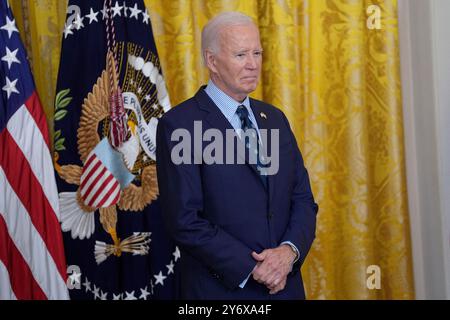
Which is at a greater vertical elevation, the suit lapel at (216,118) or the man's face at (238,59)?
the man's face at (238,59)

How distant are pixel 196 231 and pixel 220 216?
0.13 m

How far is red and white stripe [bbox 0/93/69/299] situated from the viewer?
3059 mm

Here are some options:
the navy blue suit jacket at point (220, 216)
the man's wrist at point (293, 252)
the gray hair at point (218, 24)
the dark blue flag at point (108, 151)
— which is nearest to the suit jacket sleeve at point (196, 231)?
the navy blue suit jacket at point (220, 216)

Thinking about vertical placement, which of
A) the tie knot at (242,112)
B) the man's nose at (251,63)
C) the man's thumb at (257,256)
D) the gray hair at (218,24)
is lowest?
the man's thumb at (257,256)

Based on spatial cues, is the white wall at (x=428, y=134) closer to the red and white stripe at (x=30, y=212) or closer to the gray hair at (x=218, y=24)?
the gray hair at (x=218, y=24)

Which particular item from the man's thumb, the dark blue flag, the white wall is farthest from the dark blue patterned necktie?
the white wall

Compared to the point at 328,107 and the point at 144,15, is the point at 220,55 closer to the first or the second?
the point at 144,15

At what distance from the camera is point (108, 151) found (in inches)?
127

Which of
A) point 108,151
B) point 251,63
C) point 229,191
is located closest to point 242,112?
point 251,63

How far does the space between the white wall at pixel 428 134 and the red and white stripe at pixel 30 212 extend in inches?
78.7

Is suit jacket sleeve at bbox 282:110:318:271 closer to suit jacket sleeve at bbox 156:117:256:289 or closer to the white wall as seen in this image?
Answer: suit jacket sleeve at bbox 156:117:256:289

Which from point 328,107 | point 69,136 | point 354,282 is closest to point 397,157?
point 328,107

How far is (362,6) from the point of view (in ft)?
12.1

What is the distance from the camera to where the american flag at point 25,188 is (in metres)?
3.06
